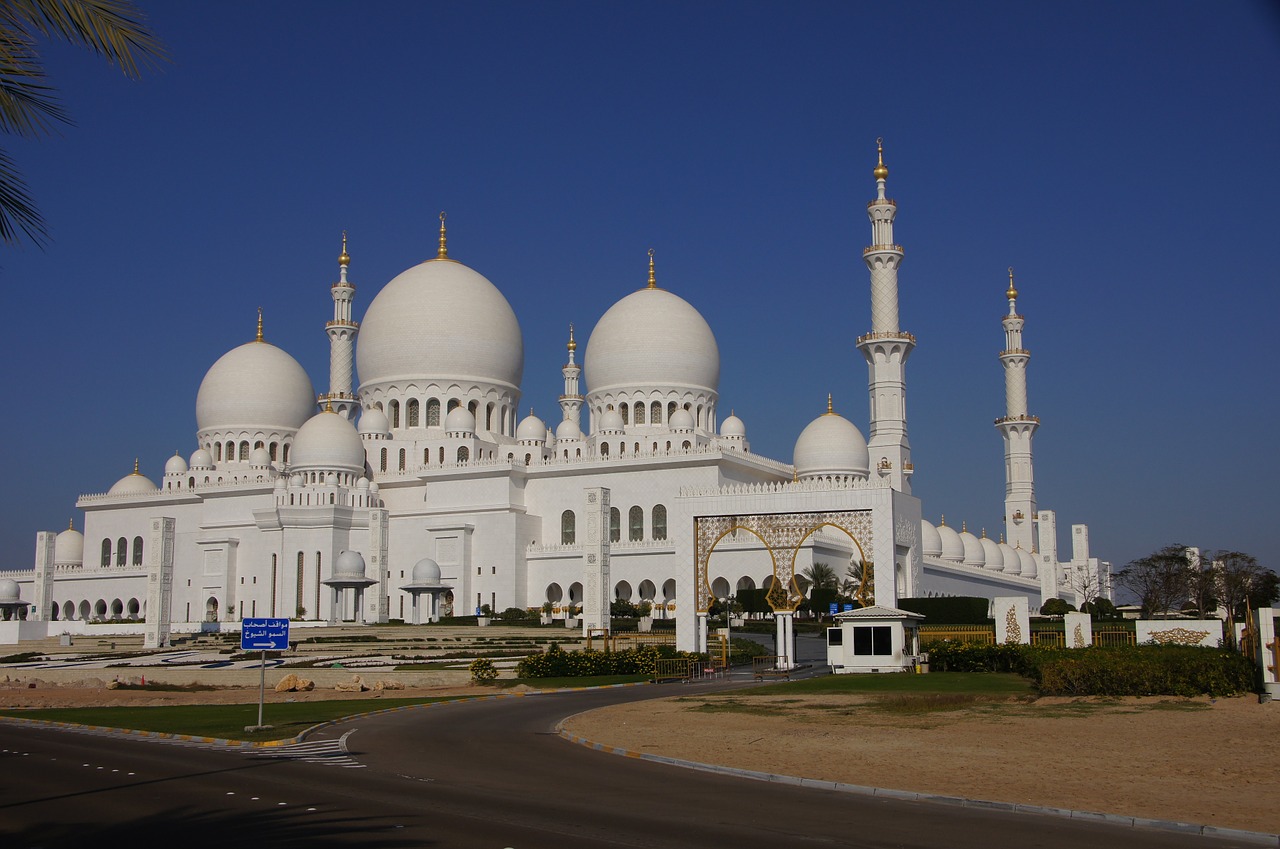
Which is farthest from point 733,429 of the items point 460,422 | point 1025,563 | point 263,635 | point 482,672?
point 263,635

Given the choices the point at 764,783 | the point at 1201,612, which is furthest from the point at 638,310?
the point at 764,783

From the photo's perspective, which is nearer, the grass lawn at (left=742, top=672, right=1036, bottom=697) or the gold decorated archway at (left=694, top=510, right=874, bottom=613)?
the grass lawn at (left=742, top=672, right=1036, bottom=697)

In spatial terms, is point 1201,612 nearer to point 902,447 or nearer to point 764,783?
point 902,447

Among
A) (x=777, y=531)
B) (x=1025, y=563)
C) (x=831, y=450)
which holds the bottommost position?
(x=1025, y=563)

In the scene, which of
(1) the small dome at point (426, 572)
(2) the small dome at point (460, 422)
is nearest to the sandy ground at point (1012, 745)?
(1) the small dome at point (426, 572)

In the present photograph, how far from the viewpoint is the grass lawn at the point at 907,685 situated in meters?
25.6

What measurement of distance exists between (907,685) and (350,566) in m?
36.4

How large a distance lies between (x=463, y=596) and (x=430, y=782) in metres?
47.2

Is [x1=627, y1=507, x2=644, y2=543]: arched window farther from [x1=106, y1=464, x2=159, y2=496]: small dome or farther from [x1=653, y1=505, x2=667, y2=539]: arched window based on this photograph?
[x1=106, y1=464, x2=159, y2=496]: small dome

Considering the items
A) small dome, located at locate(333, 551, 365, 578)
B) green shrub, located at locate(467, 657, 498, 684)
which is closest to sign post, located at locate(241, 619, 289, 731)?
green shrub, located at locate(467, 657, 498, 684)

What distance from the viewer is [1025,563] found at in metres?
79.9

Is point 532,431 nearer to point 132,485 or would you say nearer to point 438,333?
point 438,333

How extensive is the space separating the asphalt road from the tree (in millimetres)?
56564

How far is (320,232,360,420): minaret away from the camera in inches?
2844
